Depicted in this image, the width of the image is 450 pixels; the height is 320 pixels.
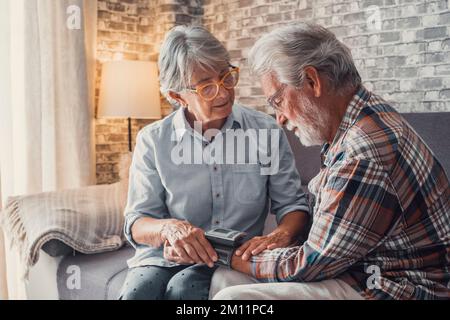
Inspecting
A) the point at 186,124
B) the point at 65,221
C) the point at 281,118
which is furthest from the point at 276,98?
the point at 65,221

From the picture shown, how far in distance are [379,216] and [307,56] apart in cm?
42

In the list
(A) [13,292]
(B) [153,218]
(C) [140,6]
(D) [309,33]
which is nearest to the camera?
(D) [309,33]

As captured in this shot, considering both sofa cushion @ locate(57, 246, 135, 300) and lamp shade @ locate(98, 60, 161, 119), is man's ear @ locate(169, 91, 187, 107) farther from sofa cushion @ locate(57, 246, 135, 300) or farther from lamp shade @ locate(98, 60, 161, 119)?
lamp shade @ locate(98, 60, 161, 119)

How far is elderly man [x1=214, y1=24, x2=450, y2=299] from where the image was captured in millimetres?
1220

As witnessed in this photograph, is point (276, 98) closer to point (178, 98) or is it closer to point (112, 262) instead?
point (178, 98)

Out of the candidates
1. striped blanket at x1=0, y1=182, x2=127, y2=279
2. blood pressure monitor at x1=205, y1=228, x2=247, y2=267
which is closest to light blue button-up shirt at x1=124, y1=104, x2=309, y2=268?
blood pressure monitor at x1=205, y1=228, x2=247, y2=267

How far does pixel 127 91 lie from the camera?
10.9 feet

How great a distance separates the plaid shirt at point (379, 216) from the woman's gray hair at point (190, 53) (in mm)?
517

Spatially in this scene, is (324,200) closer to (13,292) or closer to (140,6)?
(13,292)

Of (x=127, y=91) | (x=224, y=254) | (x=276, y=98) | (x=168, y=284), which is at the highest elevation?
(x=127, y=91)

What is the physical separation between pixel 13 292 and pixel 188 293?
179 centimetres

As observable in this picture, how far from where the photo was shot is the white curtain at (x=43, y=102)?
3.00 meters
